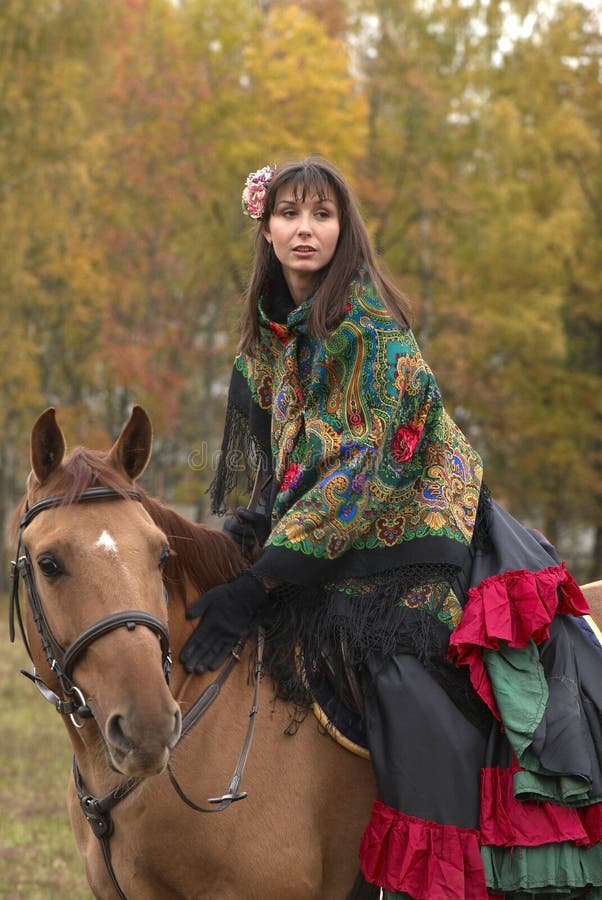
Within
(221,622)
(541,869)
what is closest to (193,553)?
(221,622)

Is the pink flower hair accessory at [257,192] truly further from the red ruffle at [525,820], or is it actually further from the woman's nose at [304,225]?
the red ruffle at [525,820]

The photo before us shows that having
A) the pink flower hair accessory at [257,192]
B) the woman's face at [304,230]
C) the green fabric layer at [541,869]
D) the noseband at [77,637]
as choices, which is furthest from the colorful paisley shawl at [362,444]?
the green fabric layer at [541,869]

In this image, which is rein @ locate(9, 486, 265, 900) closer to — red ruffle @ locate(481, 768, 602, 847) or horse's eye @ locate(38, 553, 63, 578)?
horse's eye @ locate(38, 553, 63, 578)

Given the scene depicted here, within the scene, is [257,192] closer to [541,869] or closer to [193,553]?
[193,553]

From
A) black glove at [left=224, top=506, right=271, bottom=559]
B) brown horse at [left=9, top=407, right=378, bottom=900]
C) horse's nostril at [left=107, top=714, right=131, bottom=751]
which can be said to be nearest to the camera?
horse's nostril at [left=107, top=714, right=131, bottom=751]

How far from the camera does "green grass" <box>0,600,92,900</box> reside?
243 inches

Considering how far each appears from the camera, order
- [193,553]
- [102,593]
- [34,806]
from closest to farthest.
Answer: [102,593] → [193,553] → [34,806]

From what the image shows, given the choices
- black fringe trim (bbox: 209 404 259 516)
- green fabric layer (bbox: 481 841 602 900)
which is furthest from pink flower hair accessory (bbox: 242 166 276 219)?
green fabric layer (bbox: 481 841 602 900)

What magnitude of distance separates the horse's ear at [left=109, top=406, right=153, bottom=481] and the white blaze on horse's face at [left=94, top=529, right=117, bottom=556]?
36 centimetres

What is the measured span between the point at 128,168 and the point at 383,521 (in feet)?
62.6

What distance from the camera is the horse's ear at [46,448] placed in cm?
324

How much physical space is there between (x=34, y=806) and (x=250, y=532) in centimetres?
480

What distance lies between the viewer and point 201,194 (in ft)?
70.6

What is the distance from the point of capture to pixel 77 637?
301 centimetres
